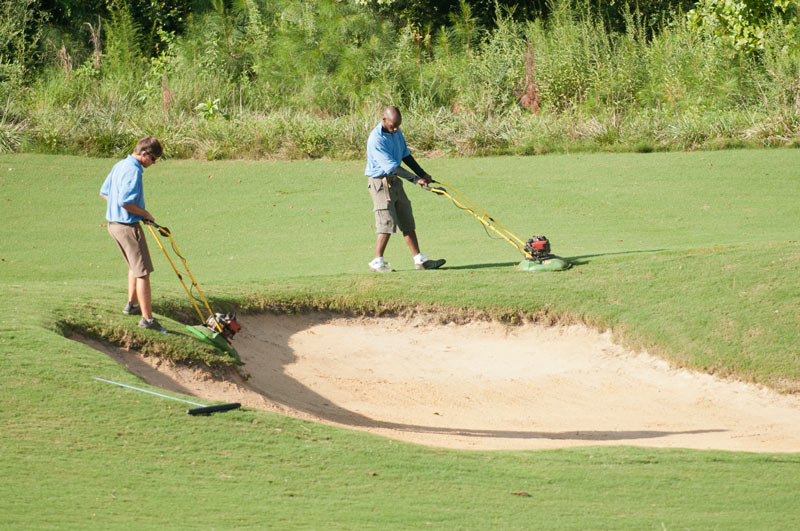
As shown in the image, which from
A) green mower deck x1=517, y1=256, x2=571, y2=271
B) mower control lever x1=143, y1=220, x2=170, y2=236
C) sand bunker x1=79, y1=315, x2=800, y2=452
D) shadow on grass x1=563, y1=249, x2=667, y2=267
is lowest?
sand bunker x1=79, y1=315, x2=800, y2=452

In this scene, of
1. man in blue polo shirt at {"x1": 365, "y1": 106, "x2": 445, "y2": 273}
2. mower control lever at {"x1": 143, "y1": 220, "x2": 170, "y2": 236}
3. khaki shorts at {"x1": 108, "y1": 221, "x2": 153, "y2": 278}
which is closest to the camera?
mower control lever at {"x1": 143, "y1": 220, "x2": 170, "y2": 236}

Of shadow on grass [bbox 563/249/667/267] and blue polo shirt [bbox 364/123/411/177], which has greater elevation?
blue polo shirt [bbox 364/123/411/177]

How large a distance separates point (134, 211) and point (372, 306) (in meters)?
3.62

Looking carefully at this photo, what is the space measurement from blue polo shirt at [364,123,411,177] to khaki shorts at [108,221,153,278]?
3855mm

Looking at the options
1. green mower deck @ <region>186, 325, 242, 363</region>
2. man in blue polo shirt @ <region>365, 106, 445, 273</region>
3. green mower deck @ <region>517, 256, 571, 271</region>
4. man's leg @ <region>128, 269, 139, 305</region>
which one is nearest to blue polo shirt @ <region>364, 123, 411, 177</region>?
man in blue polo shirt @ <region>365, 106, 445, 273</region>

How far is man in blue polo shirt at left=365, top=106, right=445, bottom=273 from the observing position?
11.0 metres

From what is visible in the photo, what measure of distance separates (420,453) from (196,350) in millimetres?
2834

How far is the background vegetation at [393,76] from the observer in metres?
21.2

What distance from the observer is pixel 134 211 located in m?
7.58

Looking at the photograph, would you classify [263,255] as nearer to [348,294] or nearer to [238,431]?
[348,294]

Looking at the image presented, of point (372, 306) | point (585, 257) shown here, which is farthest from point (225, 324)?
point (585, 257)

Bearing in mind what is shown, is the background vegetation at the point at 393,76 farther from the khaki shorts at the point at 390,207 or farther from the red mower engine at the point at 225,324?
the red mower engine at the point at 225,324

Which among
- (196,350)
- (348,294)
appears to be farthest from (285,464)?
(348,294)

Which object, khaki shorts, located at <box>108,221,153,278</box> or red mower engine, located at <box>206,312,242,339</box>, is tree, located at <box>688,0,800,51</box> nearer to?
red mower engine, located at <box>206,312,242,339</box>
